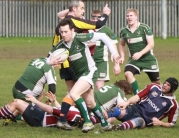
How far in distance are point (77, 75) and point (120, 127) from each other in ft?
3.41

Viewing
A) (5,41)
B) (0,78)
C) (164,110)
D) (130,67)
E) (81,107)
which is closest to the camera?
(81,107)

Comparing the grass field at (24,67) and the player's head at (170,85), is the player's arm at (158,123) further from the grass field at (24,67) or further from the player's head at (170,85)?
the player's head at (170,85)

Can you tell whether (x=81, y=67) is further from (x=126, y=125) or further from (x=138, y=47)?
(x=138, y=47)

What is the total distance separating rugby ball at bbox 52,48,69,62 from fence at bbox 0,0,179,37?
80.2 ft

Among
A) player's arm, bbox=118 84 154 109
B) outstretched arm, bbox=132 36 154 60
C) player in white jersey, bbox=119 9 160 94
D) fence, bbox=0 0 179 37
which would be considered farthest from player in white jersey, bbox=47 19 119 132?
fence, bbox=0 0 179 37

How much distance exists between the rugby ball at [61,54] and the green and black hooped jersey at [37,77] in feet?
2.56

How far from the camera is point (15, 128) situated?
32.9 feet

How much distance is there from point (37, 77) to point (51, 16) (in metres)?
24.2

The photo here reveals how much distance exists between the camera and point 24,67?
2041 cm

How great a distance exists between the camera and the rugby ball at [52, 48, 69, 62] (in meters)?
9.54

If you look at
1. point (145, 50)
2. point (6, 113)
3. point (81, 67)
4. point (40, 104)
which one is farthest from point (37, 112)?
point (145, 50)

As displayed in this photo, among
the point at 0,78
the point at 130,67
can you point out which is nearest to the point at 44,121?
the point at 130,67

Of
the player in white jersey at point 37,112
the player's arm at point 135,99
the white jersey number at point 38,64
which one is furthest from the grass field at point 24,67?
the white jersey number at point 38,64

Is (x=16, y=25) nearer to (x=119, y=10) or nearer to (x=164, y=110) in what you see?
(x=119, y=10)
